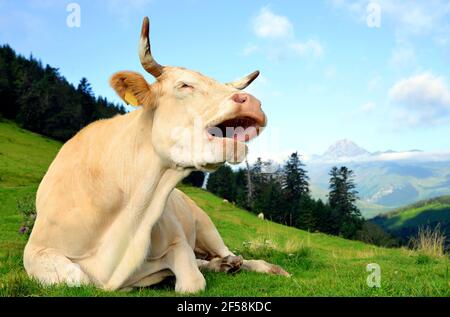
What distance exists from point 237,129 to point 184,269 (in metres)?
2.09

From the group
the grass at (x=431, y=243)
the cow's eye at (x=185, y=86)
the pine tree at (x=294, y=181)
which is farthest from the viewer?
the pine tree at (x=294, y=181)

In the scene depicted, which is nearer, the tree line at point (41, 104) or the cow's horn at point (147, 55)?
the cow's horn at point (147, 55)

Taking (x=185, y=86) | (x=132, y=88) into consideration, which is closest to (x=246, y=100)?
(x=185, y=86)

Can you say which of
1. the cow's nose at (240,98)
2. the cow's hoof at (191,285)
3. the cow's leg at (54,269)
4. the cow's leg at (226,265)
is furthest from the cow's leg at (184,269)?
the cow's nose at (240,98)

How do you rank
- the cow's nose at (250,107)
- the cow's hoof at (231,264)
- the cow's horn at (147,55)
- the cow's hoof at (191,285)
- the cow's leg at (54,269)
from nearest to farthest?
1. the cow's nose at (250,107)
2. the cow's horn at (147,55)
3. the cow's leg at (54,269)
4. the cow's hoof at (191,285)
5. the cow's hoof at (231,264)

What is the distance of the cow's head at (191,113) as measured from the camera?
500cm

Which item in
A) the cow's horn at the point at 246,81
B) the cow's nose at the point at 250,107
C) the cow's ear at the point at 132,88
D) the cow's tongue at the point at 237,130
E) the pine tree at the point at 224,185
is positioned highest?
the pine tree at the point at 224,185

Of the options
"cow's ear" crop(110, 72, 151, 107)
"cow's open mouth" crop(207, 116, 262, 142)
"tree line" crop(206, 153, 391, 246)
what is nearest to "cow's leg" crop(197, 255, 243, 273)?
"cow's open mouth" crop(207, 116, 262, 142)

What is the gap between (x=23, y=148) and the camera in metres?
61.4

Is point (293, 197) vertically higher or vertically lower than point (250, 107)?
higher

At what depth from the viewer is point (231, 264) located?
7191mm

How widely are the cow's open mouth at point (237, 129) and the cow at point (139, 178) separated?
0.4 inches

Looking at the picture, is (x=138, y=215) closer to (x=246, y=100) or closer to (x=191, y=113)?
(x=191, y=113)

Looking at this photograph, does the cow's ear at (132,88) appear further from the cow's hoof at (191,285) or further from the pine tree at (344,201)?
the pine tree at (344,201)
